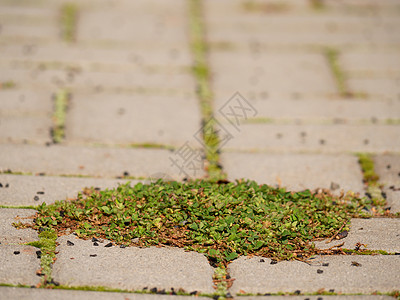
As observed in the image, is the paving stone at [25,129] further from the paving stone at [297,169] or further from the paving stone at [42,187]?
the paving stone at [297,169]

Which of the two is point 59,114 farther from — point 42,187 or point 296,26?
point 296,26

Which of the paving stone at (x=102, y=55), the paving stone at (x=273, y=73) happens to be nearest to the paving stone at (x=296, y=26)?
the paving stone at (x=273, y=73)

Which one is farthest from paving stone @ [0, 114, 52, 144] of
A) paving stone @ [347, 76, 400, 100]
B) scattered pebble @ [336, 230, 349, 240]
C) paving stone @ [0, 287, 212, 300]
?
paving stone @ [347, 76, 400, 100]

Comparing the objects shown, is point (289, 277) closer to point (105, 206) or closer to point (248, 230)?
point (248, 230)

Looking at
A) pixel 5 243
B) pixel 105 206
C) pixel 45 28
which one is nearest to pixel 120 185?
pixel 105 206

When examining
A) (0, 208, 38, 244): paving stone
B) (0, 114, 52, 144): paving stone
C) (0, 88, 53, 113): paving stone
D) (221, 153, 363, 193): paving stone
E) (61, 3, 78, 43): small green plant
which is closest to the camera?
(0, 208, 38, 244): paving stone

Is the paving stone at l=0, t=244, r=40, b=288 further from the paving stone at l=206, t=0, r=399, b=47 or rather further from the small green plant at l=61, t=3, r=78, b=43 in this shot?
the paving stone at l=206, t=0, r=399, b=47
